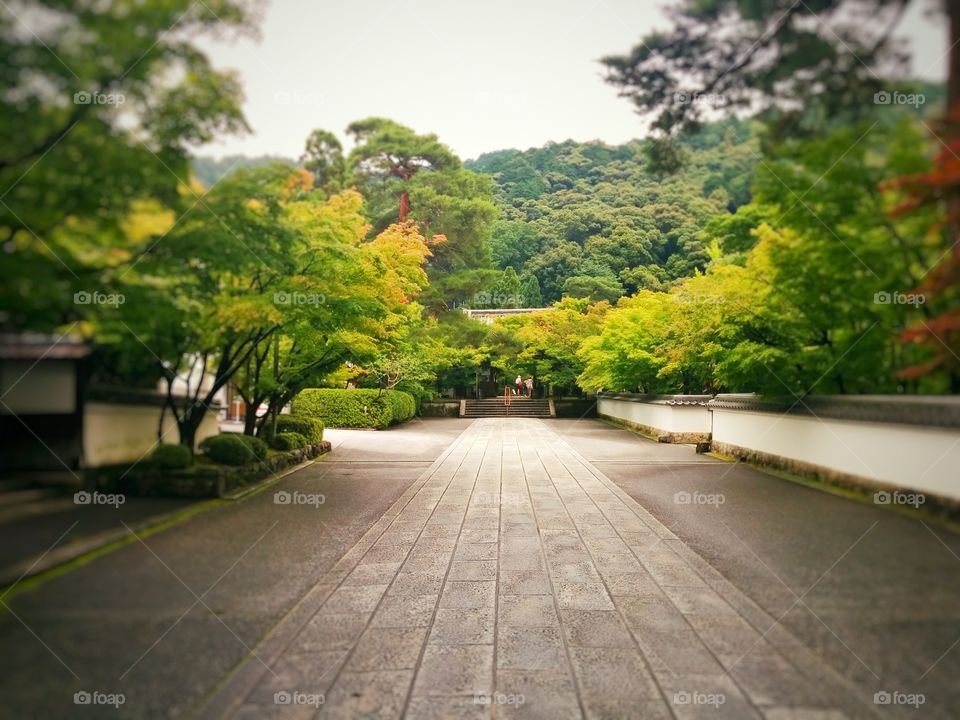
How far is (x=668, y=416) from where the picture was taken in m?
16.3

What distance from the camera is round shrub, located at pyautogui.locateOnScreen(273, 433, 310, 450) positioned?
29.5 ft

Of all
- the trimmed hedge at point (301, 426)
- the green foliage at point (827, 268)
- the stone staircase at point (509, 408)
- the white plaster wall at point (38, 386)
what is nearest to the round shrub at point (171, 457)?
the white plaster wall at point (38, 386)

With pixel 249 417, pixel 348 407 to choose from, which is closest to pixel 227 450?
pixel 249 417

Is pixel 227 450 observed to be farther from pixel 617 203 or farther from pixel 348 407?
pixel 348 407

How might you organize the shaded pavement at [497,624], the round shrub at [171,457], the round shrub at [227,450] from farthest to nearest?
the round shrub at [227,450]
the round shrub at [171,457]
the shaded pavement at [497,624]

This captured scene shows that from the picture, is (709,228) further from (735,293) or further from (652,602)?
(652,602)

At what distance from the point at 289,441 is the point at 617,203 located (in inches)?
319

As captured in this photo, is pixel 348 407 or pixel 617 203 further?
pixel 348 407

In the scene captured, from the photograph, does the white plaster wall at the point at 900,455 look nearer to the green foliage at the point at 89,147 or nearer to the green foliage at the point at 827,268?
the green foliage at the point at 827,268

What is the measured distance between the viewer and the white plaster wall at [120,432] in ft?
7.20

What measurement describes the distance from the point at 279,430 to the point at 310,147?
8.05m

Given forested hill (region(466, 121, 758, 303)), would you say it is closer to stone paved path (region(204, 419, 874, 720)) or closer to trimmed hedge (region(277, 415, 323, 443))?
stone paved path (region(204, 419, 874, 720))

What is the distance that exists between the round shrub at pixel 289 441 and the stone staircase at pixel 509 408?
24109mm

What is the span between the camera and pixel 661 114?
9.55 ft
